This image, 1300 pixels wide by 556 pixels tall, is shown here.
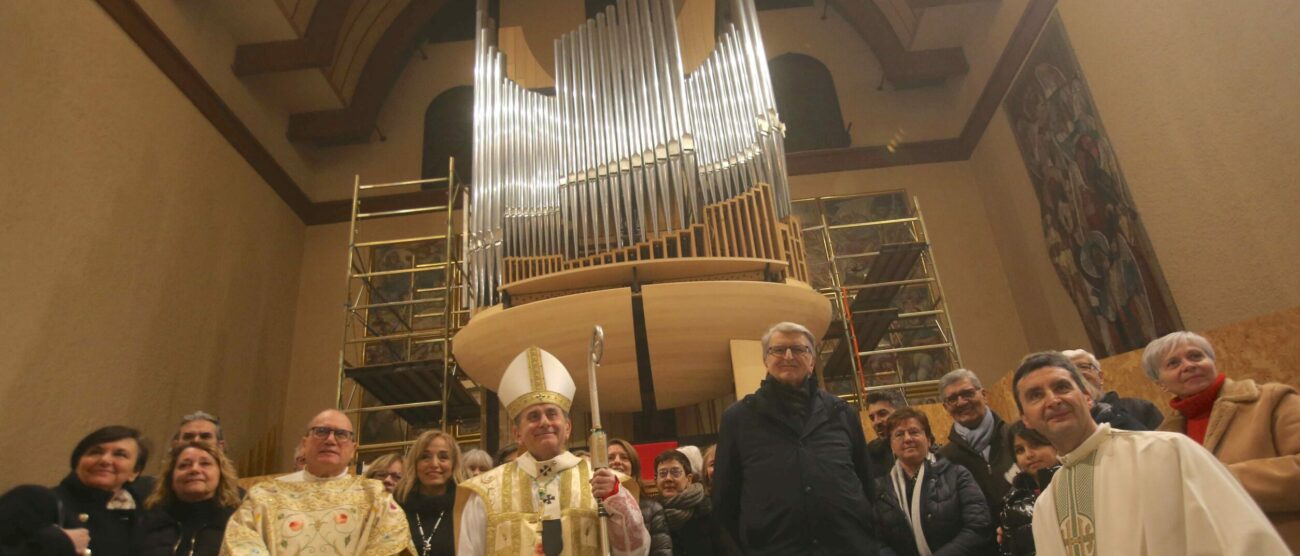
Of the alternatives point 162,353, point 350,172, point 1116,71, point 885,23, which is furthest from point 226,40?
point 1116,71

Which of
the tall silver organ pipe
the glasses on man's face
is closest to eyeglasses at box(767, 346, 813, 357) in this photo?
the glasses on man's face

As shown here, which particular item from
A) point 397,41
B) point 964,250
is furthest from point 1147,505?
point 397,41

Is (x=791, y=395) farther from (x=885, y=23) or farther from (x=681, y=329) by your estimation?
(x=885, y=23)

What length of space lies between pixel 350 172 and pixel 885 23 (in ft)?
20.2

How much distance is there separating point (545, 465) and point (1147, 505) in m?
1.70

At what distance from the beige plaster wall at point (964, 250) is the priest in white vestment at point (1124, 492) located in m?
6.19

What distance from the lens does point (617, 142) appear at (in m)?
5.64

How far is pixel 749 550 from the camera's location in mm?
2611

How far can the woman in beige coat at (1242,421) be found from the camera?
215 cm

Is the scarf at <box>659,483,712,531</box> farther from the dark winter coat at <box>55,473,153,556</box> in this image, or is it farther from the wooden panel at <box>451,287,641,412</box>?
the dark winter coat at <box>55,473,153,556</box>

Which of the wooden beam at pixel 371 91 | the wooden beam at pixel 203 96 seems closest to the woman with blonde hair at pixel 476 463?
the wooden beam at pixel 203 96

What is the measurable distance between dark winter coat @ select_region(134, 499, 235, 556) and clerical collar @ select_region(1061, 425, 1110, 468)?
8.36 feet

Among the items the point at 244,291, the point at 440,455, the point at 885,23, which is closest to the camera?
the point at 440,455

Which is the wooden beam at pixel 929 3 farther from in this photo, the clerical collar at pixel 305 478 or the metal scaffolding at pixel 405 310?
the clerical collar at pixel 305 478
